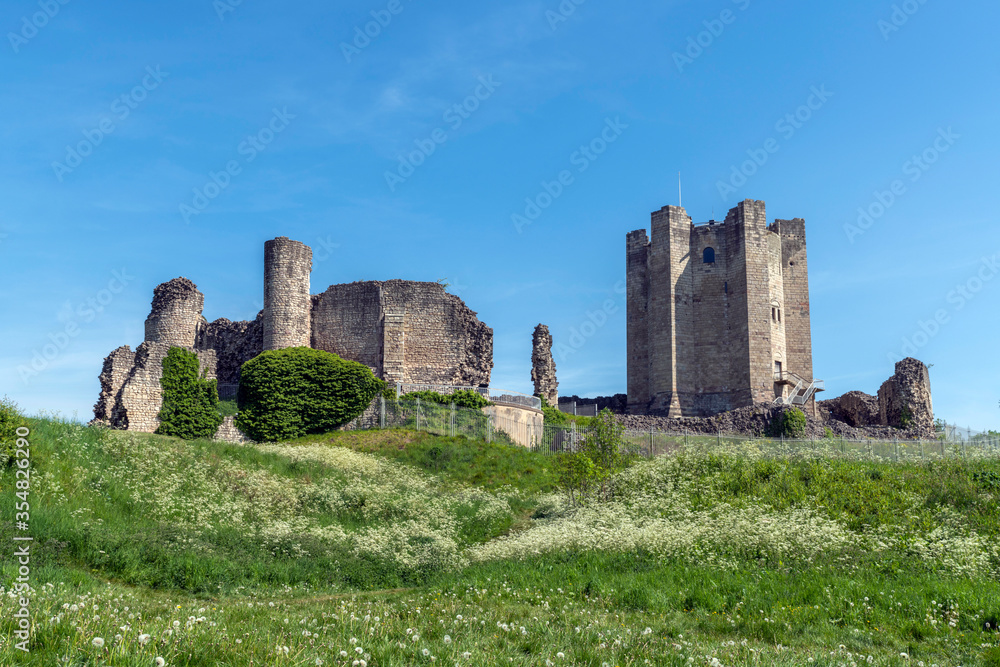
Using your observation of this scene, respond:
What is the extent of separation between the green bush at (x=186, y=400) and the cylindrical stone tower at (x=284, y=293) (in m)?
7.81

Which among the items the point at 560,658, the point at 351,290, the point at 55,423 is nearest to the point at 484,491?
the point at 55,423

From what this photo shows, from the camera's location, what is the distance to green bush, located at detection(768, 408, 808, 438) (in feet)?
136

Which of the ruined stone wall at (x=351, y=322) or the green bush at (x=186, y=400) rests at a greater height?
the ruined stone wall at (x=351, y=322)

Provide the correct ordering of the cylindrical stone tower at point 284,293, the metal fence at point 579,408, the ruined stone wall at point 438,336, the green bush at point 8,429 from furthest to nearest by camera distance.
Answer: the metal fence at point 579,408, the ruined stone wall at point 438,336, the cylindrical stone tower at point 284,293, the green bush at point 8,429

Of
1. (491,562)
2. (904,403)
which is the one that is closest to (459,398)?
(491,562)

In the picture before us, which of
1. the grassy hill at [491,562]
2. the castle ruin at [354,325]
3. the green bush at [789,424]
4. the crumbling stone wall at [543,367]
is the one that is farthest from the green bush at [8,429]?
the green bush at [789,424]

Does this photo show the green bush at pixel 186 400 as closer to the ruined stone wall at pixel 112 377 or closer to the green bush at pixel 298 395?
the green bush at pixel 298 395

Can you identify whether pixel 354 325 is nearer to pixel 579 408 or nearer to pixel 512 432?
pixel 512 432

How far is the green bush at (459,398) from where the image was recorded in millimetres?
33719

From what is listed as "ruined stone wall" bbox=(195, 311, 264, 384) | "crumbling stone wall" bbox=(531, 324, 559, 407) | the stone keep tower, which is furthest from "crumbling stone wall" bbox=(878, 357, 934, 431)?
"ruined stone wall" bbox=(195, 311, 264, 384)

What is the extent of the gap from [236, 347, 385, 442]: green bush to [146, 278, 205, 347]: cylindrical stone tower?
9912mm

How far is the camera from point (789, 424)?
42.0m

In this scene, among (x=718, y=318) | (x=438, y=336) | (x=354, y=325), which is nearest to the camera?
(x=438, y=336)

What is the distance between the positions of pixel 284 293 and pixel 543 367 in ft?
46.4
